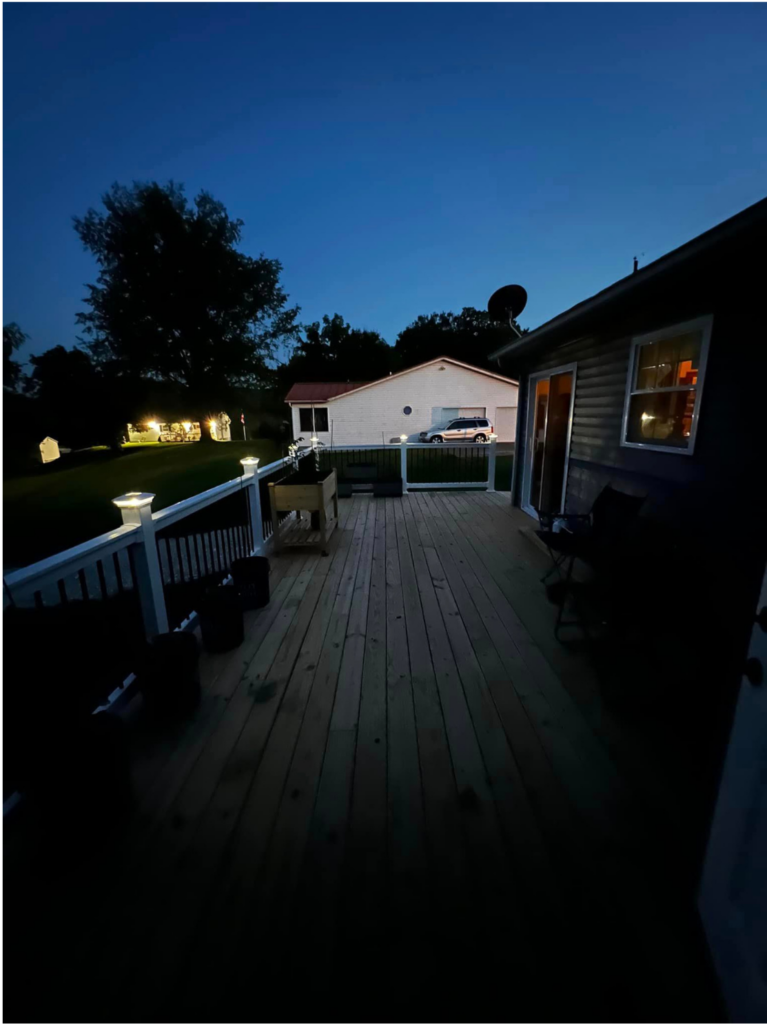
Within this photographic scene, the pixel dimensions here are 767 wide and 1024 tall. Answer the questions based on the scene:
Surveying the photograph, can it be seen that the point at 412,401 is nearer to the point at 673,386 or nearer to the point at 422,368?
the point at 422,368

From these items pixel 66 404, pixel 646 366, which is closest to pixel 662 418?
pixel 646 366

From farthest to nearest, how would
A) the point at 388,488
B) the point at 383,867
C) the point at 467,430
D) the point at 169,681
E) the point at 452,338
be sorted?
the point at 452,338 → the point at 467,430 → the point at 388,488 → the point at 169,681 → the point at 383,867

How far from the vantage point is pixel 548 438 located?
5594mm

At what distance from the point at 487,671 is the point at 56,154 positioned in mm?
13875

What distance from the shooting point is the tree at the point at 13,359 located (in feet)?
12.6

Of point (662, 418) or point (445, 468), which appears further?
point (445, 468)

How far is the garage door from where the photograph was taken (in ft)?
58.9

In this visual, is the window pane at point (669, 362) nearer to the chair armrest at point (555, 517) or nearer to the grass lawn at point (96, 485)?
the chair armrest at point (555, 517)

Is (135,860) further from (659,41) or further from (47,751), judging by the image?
(659,41)

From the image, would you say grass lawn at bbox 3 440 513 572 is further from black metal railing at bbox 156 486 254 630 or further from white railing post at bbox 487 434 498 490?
black metal railing at bbox 156 486 254 630

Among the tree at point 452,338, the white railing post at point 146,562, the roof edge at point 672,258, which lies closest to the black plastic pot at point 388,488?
the roof edge at point 672,258

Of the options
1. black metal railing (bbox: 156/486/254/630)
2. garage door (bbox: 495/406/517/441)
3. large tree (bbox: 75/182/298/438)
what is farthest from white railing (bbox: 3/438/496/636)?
large tree (bbox: 75/182/298/438)

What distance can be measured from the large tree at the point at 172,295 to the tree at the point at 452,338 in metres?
15.6

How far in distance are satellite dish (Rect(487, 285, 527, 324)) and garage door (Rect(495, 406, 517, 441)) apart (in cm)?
1218
